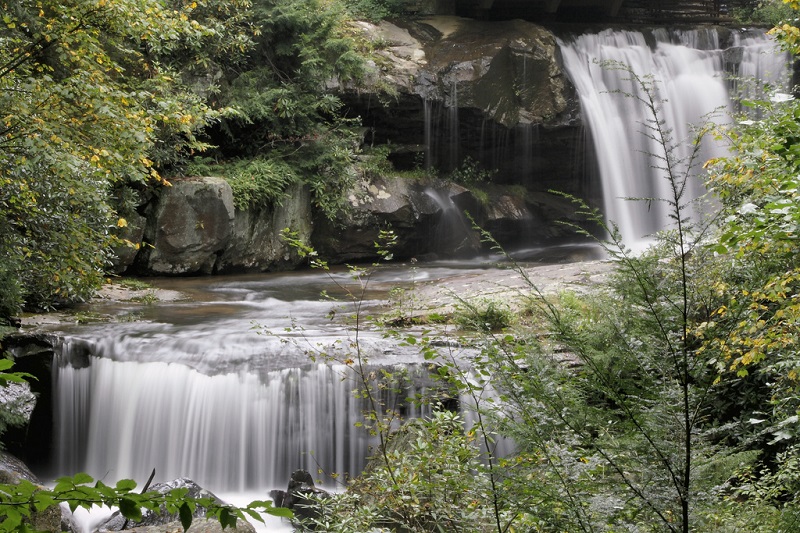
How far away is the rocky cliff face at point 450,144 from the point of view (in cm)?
1574

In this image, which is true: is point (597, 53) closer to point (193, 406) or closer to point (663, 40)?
point (663, 40)

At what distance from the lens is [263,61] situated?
16.1 meters

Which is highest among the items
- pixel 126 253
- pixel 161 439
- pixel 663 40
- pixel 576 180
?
pixel 663 40

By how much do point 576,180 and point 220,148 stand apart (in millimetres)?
8253

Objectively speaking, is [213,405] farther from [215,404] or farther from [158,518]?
[158,518]

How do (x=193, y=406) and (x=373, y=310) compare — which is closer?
(x=193, y=406)

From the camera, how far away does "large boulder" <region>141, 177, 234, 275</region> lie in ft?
44.6

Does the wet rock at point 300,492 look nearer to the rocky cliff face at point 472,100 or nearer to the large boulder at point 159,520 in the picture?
the large boulder at point 159,520

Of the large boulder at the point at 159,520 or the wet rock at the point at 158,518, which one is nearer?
the large boulder at the point at 159,520

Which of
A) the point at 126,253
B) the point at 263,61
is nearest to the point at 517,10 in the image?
the point at 263,61

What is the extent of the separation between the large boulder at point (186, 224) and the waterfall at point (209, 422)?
5091 millimetres

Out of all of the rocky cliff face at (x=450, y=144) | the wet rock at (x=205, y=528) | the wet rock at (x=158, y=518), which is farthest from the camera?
the rocky cliff face at (x=450, y=144)

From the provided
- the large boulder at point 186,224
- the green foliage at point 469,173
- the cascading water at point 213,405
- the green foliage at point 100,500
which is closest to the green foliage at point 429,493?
the green foliage at point 100,500

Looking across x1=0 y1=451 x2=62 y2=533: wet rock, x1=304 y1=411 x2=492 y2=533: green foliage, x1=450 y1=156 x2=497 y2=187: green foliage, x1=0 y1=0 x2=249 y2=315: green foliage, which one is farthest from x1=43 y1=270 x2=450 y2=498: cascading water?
x1=450 y1=156 x2=497 y2=187: green foliage
